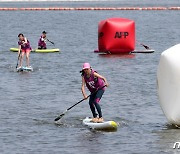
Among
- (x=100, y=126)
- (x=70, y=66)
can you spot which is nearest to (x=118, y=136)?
(x=100, y=126)

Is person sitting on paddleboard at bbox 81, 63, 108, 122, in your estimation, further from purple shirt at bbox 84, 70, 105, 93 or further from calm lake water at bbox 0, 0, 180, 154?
calm lake water at bbox 0, 0, 180, 154

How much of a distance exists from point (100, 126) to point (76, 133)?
2.69 ft

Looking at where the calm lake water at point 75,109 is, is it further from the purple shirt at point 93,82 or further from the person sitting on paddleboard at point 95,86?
the purple shirt at point 93,82

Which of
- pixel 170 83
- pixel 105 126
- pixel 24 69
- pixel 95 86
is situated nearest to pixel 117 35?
pixel 24 69

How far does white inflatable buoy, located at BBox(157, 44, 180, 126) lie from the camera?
2522 centimetres

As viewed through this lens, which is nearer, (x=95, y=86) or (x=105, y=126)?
(x=105, y=126)

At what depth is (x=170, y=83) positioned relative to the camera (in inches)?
999

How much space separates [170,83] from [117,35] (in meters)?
24.9

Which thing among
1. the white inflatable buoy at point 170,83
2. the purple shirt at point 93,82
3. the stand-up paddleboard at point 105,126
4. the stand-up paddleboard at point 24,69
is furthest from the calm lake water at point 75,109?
the purple shirt at point 93,82

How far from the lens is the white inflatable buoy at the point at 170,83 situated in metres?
25.2

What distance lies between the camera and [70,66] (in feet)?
152

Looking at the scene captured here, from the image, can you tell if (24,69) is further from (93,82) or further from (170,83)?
(170,83)

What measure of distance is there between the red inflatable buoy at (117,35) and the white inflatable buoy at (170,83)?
24373mm

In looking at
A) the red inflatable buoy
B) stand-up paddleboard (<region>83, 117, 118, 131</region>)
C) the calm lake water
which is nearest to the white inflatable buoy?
the calm lake water
